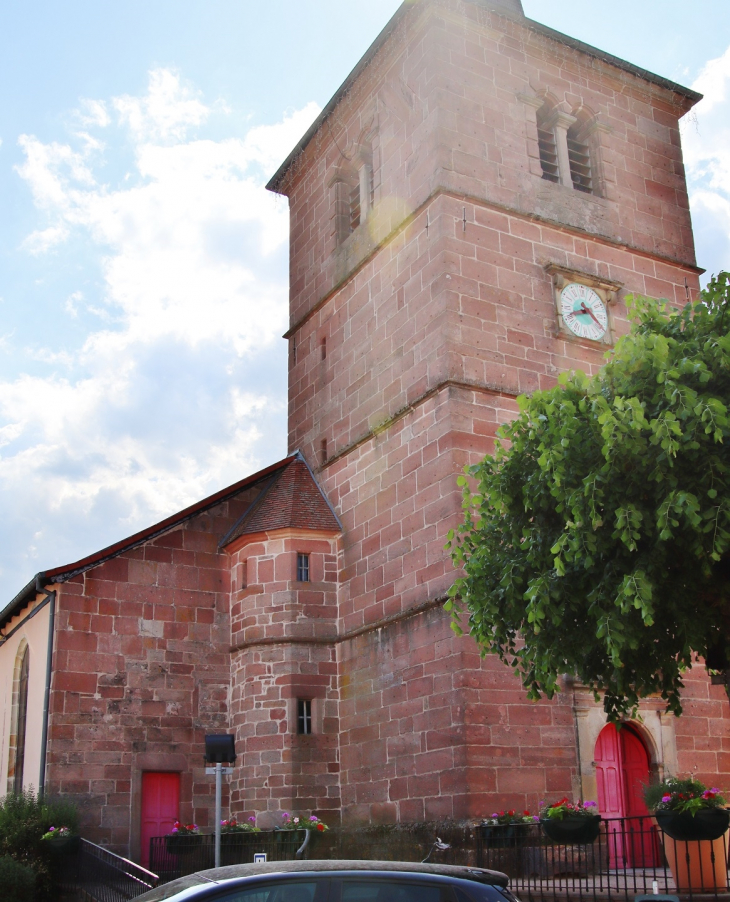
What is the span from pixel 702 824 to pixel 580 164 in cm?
1402

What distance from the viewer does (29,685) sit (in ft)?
63.9

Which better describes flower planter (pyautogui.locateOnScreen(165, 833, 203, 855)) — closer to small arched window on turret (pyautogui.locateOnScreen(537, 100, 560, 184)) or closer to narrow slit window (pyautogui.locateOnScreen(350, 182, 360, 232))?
narrow slit window (pyautogui.locateOnScreen(350, 182, 360, 232))

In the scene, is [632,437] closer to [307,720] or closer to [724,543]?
[724,543]

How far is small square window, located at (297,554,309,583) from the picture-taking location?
61.3 feet

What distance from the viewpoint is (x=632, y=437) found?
375 inches

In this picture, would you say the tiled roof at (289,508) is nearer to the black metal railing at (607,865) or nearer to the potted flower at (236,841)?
the potted flower at (236,841)

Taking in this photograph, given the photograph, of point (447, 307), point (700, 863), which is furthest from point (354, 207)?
point (700, 863)

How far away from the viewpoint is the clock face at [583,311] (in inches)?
733

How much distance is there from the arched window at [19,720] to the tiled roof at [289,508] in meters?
4.82

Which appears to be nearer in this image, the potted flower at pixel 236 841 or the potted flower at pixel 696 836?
the potted flower at pixel 696 836

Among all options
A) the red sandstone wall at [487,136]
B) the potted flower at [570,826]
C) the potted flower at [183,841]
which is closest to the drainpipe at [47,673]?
the potted flower at [183,841]

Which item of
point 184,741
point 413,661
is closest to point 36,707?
point 184,741

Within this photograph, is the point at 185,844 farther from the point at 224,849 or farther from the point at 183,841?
the point at 224,849

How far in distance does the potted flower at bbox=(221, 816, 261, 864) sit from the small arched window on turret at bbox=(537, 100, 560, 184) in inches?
511
